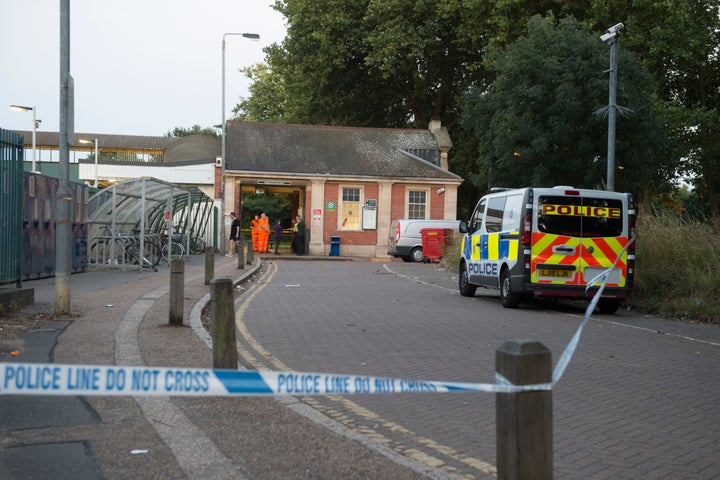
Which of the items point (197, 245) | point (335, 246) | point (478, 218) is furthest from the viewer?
point (335, 246)

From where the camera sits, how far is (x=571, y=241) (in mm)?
13875

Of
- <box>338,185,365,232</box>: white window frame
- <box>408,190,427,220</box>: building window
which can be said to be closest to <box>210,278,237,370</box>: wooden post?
A: <box>338,185,365,232</box>: white window frame

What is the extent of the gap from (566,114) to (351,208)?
16.6 m

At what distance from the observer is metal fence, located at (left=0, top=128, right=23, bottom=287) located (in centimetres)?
1209

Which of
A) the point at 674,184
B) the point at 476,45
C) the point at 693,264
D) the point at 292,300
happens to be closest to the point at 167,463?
Answer: the point at 292,300

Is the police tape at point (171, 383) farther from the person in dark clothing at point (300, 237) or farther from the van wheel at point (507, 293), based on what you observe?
the person in dark clothing at point (300, 237)

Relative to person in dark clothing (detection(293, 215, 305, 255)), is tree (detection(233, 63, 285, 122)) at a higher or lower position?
higher

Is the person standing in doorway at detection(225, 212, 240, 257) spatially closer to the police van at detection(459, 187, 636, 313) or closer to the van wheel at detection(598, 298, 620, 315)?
the police van at detection(459, 187, 636, 313)

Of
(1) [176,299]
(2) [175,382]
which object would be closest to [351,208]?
(1) [176,299]

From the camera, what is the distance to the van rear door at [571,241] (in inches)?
546

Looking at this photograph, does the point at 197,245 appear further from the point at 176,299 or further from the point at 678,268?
the point at 176,299

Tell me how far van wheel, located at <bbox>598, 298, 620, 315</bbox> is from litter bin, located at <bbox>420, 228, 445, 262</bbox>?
18.7 m

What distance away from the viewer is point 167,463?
4508mm

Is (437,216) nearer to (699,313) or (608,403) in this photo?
(699,313)
